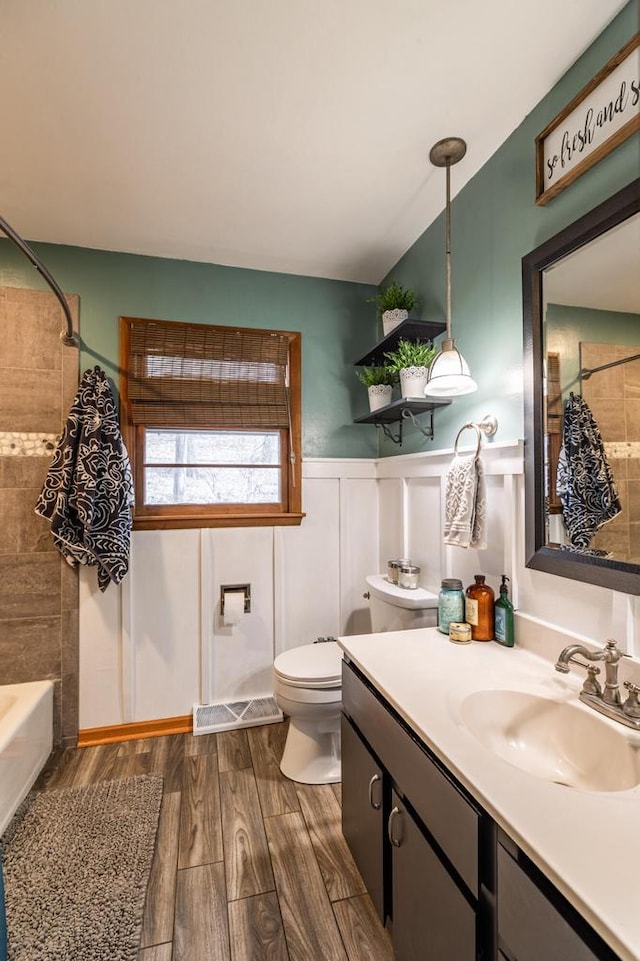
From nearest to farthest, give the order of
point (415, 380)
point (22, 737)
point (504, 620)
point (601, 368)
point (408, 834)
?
point (408, 834)
point (601, 368)
point (504, 620)
point (22, 737)
point (415, 380)

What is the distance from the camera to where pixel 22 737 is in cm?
171

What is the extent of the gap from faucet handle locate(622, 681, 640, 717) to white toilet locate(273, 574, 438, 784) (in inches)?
35.1

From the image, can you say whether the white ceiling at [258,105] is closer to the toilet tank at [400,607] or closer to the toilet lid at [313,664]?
the toilet tank at [400,607]

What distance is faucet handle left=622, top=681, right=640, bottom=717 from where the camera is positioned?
922mm

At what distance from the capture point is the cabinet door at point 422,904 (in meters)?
0.78

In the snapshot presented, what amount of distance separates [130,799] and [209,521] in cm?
122

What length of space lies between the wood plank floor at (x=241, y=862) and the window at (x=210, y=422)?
112 centimetres

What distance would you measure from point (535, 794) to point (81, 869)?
5.04 feet

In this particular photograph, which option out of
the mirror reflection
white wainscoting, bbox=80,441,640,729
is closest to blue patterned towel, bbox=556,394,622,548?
the mirror reflection

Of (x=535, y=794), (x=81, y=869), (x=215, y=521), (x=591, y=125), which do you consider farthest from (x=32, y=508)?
(x=591, y=125)

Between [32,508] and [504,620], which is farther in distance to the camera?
[32,508]

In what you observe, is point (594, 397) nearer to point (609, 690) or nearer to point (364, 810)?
point (609, 690)

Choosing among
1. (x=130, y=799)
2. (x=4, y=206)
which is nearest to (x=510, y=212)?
(x=4, y=206)

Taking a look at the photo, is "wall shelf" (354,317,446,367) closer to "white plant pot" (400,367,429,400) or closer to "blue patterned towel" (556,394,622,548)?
"white plant pot" (400,367,429,400)
